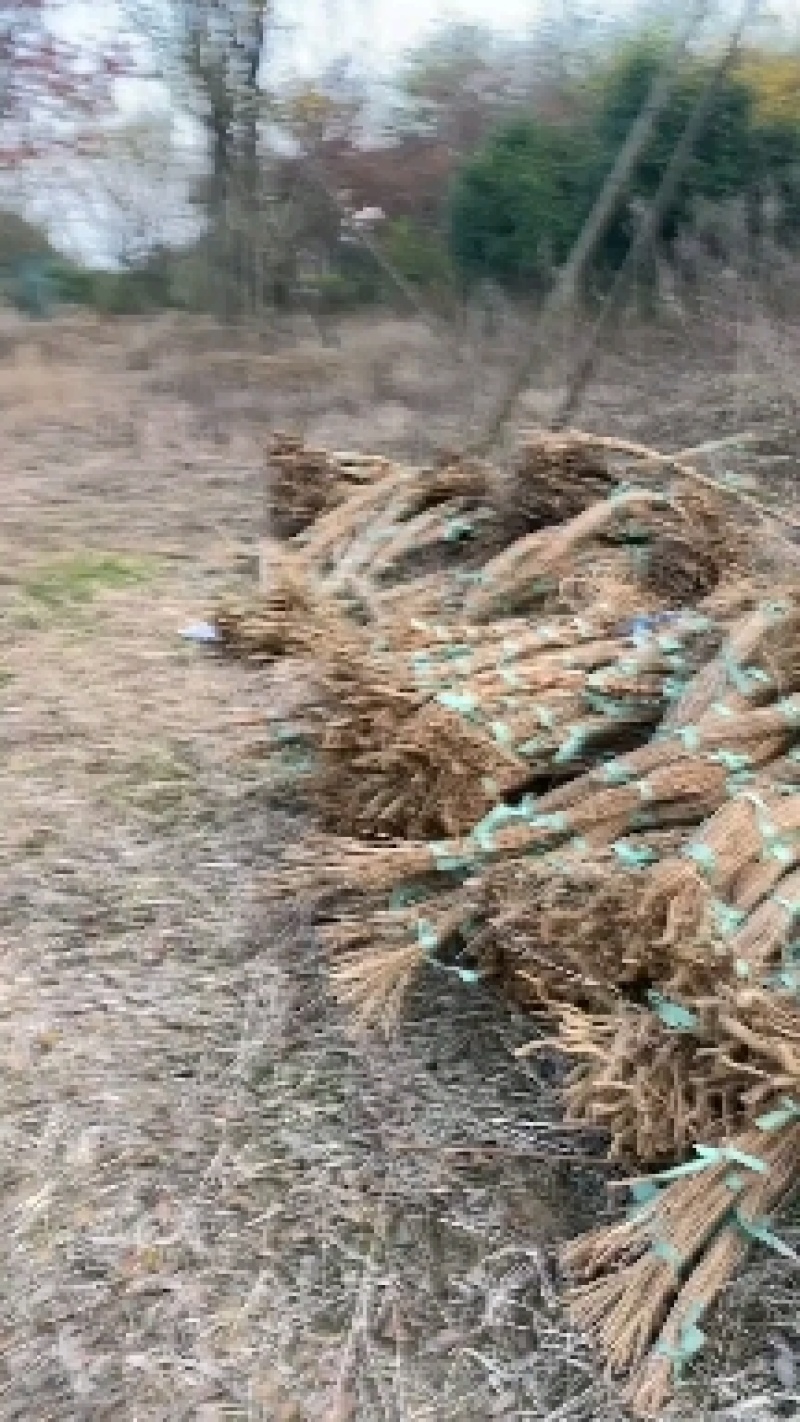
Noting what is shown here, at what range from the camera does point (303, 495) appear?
5617 mm

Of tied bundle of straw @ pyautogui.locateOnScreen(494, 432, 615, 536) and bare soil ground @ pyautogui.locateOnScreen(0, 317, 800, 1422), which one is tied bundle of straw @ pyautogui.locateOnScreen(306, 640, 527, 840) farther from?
tied bundle of straw @ pyautogui.locateOnScreen(494, 432, 615, 536)

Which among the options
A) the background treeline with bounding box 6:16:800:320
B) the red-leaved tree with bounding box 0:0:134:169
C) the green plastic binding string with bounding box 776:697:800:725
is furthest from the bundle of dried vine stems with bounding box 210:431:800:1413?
the red-leaved tree with bounding box 0:0:134:169

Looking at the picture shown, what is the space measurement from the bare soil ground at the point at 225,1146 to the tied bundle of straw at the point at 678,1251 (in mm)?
55

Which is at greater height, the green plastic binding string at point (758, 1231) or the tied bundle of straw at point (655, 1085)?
the tied bundle of straw at point (655, 1085)

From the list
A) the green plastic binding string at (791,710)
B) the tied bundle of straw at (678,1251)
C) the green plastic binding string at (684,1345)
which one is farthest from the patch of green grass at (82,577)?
the green plastic binding string at (684,1345)

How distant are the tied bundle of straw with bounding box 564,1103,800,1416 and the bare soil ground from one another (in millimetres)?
55

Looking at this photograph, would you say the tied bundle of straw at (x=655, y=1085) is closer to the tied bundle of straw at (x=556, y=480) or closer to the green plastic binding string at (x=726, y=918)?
the green plastic binding string at (x=726, y=918)

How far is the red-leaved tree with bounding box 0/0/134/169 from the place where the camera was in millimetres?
8336

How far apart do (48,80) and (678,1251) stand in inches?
304

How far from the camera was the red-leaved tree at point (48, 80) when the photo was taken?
834 centimetres

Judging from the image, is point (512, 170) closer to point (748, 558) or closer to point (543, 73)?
point (543, 73)

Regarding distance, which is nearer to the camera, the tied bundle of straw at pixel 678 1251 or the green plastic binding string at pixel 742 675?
the tied bundle of straw at pixel 678 1251

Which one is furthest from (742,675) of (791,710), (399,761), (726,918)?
(726,918)

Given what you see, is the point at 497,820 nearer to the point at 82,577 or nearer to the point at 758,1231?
the point at 758,1231
